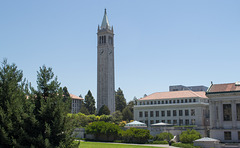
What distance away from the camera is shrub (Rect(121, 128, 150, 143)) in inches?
2638

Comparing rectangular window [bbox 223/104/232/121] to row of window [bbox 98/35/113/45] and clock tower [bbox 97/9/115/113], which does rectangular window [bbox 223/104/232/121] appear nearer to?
clock tower [bbox 97/9/115/113]

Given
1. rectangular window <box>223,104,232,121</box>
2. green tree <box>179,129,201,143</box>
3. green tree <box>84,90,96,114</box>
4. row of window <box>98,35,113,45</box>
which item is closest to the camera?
rectangular window <box>223,104,232,121</box>

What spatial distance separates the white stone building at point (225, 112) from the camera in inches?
2430

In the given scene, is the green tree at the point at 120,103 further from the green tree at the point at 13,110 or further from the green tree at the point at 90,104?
the green tree at the point at 13,110

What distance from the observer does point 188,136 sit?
63656 mm

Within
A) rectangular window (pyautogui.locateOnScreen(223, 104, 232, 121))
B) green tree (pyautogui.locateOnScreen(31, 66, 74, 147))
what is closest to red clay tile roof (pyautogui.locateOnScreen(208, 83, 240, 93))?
rectangular window (pyautogui.locateOnScreen(223, 104, 232, 121))

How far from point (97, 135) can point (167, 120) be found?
102ft

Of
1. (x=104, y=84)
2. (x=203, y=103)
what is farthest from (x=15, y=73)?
(x=104, y=84)

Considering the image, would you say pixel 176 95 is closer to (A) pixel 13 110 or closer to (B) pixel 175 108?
(B) pixel 175 108

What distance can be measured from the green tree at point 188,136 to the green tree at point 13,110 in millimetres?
43494

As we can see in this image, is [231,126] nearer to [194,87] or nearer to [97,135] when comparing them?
[97,135]

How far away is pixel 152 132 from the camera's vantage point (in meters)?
70.4

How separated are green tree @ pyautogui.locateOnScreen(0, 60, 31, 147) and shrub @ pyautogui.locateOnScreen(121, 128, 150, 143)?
4209 cm

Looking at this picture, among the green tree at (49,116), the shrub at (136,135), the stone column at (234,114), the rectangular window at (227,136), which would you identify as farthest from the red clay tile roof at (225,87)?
the green tree at (49,116)
